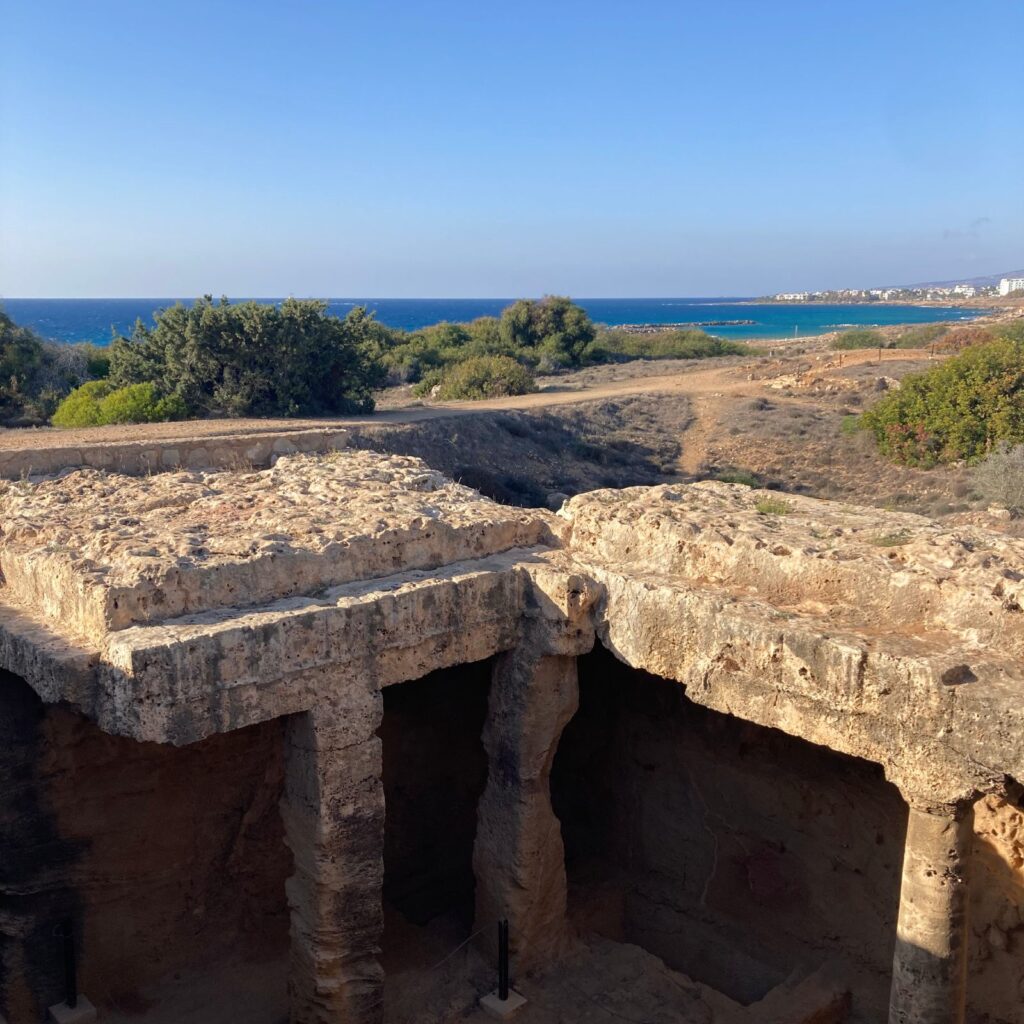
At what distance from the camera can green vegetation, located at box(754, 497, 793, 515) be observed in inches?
267

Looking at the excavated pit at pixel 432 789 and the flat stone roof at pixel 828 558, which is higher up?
the flat stone roof at pixel 828 558

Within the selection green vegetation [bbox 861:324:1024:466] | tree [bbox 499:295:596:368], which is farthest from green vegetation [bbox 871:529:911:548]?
tree [bbox 499:295:596:368]

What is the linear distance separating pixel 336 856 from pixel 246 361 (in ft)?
50.9

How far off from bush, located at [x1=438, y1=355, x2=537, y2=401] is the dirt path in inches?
21.1

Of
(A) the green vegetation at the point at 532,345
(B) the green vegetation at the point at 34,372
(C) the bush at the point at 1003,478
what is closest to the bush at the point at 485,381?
(A) the green vegetation at the point at 532,345

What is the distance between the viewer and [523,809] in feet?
21.4

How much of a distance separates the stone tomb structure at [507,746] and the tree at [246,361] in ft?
37.2

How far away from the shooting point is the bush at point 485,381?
27672mm

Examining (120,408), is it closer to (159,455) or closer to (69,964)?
(159,455)

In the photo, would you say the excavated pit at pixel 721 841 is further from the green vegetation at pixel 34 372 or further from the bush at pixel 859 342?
the bush at pixel 859 342

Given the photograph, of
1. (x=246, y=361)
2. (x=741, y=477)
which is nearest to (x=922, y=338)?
(x=741, y=477)

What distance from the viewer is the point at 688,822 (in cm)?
738

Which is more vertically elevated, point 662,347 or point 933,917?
point 662,347

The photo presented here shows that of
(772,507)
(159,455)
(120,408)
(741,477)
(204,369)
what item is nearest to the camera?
(772,507)
